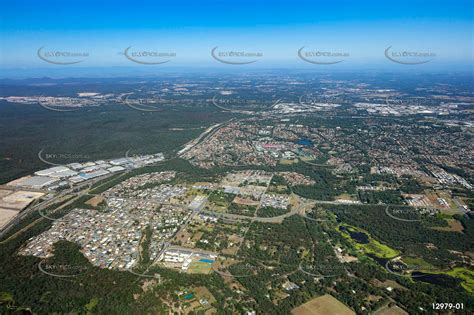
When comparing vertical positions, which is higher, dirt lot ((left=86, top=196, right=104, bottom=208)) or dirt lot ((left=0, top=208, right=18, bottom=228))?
dirt lot ((left=0, top=208, right=18, bottom=228))

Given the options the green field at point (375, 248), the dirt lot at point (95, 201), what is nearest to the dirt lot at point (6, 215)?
the dirt lot at point (95, 201)

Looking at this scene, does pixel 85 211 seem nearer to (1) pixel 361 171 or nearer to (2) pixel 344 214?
(2) pixel 344 214

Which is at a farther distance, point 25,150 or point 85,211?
point 25,150

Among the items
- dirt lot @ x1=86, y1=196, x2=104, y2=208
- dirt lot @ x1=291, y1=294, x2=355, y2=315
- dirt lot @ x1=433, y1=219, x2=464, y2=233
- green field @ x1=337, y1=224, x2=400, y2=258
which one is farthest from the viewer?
dirt lot @ x1=86, y1=196, x2=104, y2=208

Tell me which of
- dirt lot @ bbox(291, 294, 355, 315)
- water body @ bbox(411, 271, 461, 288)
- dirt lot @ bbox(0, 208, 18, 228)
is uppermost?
dirt lot @ bbox(0, 208, 18, 228)

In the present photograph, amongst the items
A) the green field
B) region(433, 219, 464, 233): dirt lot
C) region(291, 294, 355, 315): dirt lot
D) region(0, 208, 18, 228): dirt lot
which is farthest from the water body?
region(0, 208, 18, 228): dirt lot

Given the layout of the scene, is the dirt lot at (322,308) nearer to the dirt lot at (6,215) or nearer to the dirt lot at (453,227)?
the dirt lot at (453,227)

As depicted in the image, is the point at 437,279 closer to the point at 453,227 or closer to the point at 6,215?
the point at 453,227

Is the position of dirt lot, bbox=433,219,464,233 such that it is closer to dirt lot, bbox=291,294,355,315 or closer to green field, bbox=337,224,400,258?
green field, bbox=337,224,400,258

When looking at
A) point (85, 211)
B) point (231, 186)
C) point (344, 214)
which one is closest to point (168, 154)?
point (231, 186)
